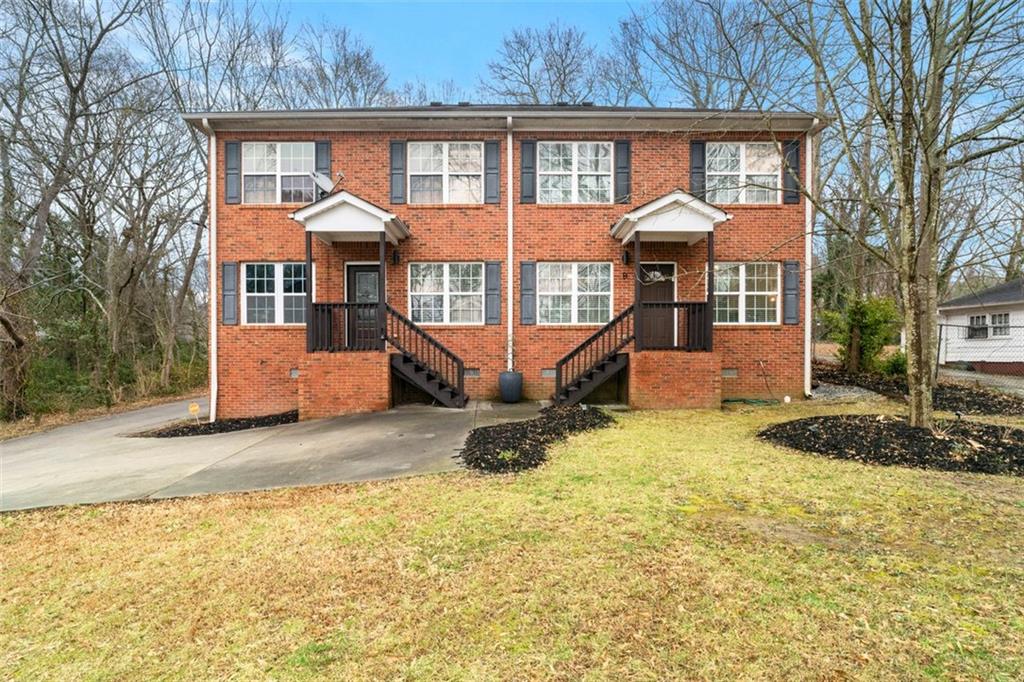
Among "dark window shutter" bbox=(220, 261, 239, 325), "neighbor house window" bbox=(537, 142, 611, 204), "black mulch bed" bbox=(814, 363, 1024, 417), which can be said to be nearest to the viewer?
"black mulch bed" bbox=(814, 363, 1024, 417)

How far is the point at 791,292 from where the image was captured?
11.0 m

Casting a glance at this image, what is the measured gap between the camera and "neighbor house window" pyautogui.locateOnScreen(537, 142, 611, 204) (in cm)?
1108

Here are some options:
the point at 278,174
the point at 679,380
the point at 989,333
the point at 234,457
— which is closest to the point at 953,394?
the point at 679,380

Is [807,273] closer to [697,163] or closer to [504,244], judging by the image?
[697,163]

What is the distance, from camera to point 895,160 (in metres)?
6.22

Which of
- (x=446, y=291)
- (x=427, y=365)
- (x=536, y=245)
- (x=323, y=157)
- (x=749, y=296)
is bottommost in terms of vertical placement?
(x=427, y=365)

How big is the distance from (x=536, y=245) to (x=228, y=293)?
707 cm

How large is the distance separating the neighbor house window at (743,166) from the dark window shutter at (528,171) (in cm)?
403

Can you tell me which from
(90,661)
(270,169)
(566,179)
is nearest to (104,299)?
(270,169)

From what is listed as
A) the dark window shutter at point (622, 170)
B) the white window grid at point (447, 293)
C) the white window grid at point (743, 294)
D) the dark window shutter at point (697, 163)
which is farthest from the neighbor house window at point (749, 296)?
the white window grid at point (447, 293)

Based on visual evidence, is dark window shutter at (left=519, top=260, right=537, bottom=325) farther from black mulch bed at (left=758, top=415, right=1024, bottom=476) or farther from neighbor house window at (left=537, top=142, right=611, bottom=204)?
black mulch bed at (left=758, top=415, right=1024, bottom=476)

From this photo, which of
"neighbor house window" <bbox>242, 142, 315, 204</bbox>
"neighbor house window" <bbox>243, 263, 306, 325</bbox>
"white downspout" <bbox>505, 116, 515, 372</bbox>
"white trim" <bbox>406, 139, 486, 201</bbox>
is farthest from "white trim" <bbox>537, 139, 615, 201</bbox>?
"neighbor house window" <bbox>243, 263, 306, 325</bbox>

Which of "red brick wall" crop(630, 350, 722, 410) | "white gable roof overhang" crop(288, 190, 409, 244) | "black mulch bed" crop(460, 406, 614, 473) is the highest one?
"white gable roof overhang" crop(288, 190, 409, 244)

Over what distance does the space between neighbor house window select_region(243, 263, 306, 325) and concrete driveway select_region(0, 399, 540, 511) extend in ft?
9.42
